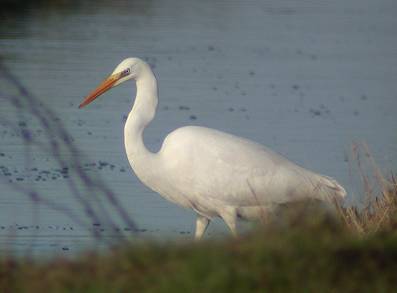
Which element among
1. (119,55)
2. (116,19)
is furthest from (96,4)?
(119,55)

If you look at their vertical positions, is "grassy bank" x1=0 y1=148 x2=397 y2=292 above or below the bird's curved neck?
above

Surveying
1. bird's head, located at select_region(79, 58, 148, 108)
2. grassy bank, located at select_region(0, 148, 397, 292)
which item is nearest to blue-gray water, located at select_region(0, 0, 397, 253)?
bird's head, located at select_region(79, 58, 148, 108)

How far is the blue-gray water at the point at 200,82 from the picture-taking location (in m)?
11.7

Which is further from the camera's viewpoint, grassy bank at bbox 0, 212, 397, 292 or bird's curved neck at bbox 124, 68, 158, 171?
bird's curved neck at bbox 124, 68, 158, 171

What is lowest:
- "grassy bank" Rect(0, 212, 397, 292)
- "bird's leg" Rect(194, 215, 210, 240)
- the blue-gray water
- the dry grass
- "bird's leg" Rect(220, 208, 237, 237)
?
the blue-gray water

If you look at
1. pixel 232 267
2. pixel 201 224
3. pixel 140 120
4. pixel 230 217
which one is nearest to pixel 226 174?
pixel 230 217

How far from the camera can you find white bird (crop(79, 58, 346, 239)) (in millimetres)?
9086

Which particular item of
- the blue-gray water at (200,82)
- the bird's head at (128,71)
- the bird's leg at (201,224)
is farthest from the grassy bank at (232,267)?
the bird's head at (128,71)

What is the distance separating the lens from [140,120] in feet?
30.8

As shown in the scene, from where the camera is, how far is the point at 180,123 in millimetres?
14336

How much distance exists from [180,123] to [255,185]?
16.9 feet

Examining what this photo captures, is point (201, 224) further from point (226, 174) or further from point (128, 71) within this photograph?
point (128, 71)

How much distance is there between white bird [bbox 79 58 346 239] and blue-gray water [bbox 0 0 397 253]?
361 mm

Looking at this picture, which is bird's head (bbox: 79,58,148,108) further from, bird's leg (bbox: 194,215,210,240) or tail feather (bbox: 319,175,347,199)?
tail feather (bbox: 319,175,347,199)
